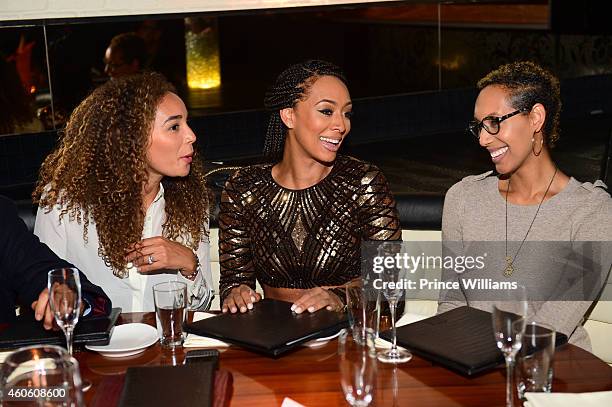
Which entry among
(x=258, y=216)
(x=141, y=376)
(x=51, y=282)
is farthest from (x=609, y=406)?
(x=258, y=216)

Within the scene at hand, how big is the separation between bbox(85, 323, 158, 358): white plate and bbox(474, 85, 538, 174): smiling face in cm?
114

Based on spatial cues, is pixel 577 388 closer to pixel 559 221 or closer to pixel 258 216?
pixel 559 221

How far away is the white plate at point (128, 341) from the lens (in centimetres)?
201

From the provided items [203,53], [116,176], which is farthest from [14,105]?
[203,53]

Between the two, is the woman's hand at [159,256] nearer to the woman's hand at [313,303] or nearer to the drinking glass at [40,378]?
the woman's hand at [313,303]

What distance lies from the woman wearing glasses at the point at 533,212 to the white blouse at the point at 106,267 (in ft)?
2.78

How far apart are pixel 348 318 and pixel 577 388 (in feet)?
1.78

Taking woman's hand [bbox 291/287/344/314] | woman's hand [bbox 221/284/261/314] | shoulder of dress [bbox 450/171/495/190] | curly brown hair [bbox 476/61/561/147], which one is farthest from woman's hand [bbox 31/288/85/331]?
curly brown hair [bbox 476/61/561/147]

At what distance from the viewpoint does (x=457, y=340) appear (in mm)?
1946

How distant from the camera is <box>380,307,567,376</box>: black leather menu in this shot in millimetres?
1826

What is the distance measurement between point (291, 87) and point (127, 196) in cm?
66

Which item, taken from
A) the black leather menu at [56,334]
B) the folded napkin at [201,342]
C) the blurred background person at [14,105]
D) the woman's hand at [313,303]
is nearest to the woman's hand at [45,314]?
the black leather menu at [56,334]

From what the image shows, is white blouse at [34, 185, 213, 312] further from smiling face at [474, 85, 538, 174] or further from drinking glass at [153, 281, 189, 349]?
smiling face at [474, 85, 538, 174]

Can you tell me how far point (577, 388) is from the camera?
5.78ft
